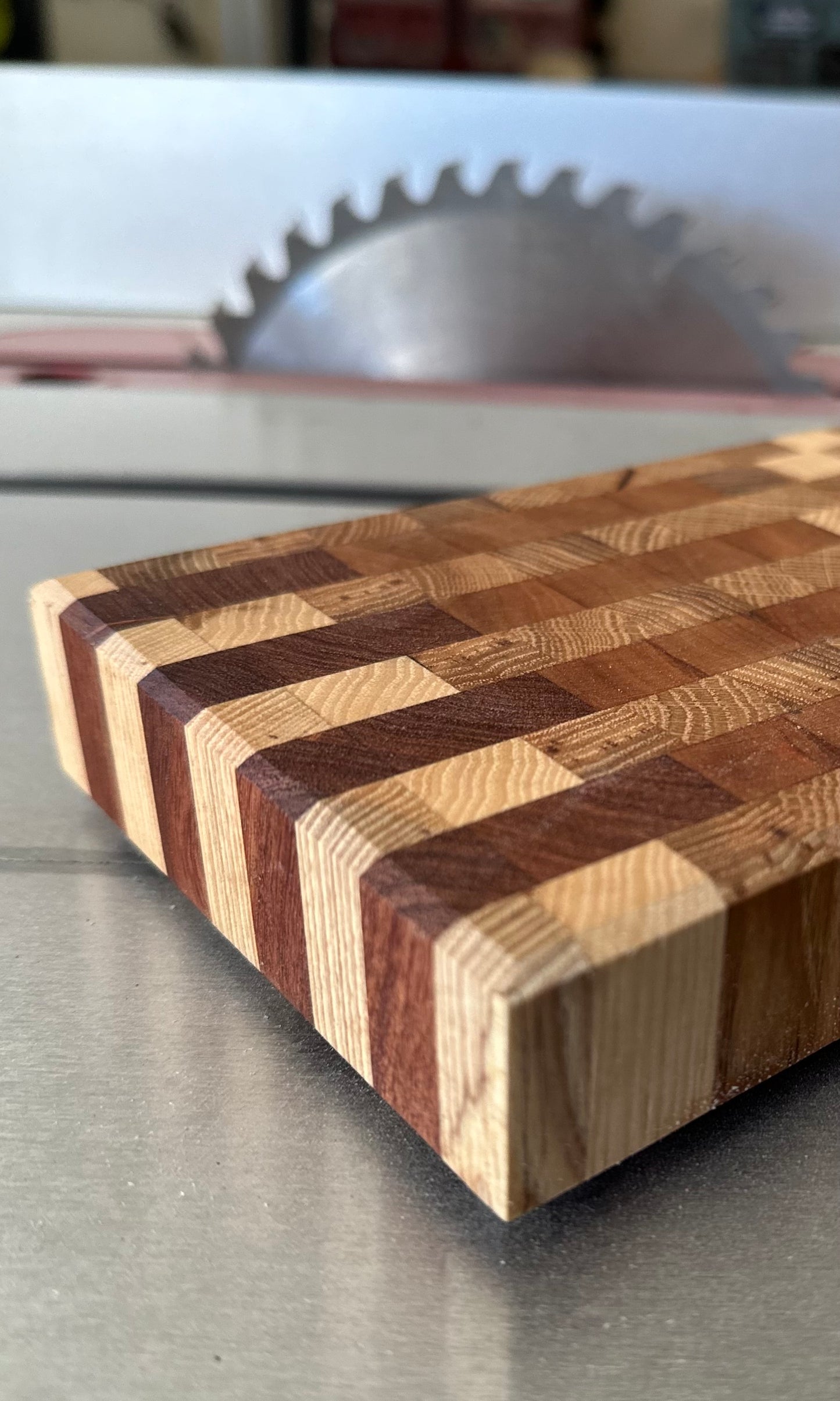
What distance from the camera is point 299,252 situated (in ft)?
4.21

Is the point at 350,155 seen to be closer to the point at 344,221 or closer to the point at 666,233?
the point at 344,221

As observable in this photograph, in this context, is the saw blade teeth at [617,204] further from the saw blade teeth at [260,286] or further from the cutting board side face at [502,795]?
the cutting board side face at [502,795]

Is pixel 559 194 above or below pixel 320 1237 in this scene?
above

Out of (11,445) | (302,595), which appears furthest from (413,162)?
(302,595)

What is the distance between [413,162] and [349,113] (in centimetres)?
8

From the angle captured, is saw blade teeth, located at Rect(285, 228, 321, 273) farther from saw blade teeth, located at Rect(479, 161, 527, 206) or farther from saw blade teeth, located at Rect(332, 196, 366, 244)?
saw blade teeth, located at Rect(479, 161, 527, 206)

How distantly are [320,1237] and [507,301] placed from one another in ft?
3.55

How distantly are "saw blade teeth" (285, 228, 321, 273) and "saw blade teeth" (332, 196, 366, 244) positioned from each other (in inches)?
0.9

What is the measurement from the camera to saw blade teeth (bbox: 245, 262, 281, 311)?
4.17 feet

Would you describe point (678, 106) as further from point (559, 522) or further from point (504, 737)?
point (504, 737)

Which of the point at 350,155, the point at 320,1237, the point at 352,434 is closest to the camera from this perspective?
the point at 320,1237

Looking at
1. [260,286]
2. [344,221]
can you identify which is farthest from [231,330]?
[344,221]

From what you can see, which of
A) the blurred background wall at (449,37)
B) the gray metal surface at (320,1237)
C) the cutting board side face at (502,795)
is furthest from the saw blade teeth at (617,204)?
the gray metal surface at (320,1237)

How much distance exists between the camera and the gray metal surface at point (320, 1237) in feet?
1.18
